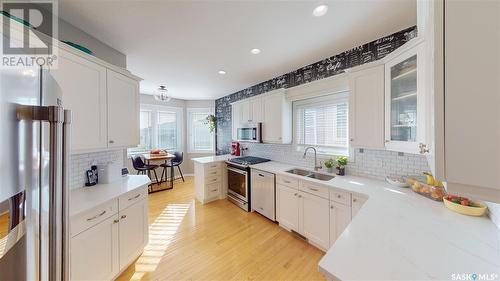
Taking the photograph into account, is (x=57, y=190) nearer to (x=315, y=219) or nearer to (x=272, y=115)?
(x=315, y=219)

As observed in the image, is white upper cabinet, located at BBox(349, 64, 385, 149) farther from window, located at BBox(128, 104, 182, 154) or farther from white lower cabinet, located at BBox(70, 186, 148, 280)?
window, located at BBox(128, 104, 182, 154)

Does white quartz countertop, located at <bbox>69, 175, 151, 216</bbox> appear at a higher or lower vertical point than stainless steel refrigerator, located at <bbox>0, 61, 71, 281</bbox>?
lower

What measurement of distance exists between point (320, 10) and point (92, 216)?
2.60 meters

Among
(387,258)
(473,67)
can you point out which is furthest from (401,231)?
(473,67)

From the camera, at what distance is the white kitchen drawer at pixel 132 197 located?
166 cm

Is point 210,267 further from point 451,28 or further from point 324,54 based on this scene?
point 324,54

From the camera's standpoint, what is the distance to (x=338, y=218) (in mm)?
1884

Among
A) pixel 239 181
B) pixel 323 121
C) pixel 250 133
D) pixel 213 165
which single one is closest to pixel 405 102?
pixel 323 121

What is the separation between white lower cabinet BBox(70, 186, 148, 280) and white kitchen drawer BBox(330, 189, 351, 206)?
7.03ft

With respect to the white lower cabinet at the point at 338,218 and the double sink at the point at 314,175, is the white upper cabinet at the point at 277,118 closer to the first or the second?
the double sink at the point at 314,175

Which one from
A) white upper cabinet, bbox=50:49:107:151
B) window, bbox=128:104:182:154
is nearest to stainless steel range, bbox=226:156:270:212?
white upper cabinet, bbox=50:49:107:151

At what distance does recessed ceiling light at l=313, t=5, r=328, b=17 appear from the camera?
4.86 feet

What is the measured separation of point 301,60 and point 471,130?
2.43 metres

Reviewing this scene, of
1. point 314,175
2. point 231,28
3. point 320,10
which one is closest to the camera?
point 320,10
